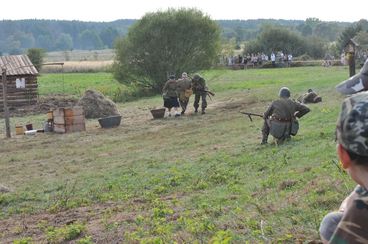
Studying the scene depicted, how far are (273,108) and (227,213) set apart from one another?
6264 millimetres

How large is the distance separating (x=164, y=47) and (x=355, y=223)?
122 feet

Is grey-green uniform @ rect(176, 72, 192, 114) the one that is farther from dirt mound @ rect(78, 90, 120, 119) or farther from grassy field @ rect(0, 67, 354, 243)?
dirt mound @ rect(78, 90, 120, 119)

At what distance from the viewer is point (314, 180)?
28.6 feet

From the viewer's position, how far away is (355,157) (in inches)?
91.4

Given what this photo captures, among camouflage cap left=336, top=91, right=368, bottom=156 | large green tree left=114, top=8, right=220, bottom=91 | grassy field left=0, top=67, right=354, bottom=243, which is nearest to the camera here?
camouflage cap left=336, top=91, right=368, bottom=156

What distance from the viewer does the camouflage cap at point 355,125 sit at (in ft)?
7.40

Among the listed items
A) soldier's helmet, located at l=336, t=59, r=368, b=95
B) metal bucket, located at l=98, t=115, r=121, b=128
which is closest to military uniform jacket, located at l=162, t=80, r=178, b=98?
metal bucket, located at l=98, t=115, r=121, b=128

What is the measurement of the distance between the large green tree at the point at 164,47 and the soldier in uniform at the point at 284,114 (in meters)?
Result: 25.6

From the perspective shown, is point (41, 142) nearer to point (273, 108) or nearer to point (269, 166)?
point (273, 108)

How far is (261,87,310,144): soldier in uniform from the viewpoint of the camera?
13.5 m

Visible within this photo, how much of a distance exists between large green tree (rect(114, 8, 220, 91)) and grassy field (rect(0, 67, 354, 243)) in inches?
696

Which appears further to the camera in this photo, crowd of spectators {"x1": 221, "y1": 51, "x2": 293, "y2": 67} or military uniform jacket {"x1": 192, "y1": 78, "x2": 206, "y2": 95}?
crowd of spectators {"x1": 221, "y1": 51, "x2": 293, "y2": 67}

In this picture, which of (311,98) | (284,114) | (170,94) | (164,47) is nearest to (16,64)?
(164,47)

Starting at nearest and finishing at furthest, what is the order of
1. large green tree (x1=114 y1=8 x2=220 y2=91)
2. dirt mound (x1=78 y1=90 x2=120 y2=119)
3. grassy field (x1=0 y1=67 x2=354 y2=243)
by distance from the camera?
1. grassy field (x1=0 y1=67 x2=354 y2=243)
2. dirt mound (x1=78 y1=90 x2=120 y2=119)
3. large green tree (x1=114 y1=8 x2=220 y2=91)
